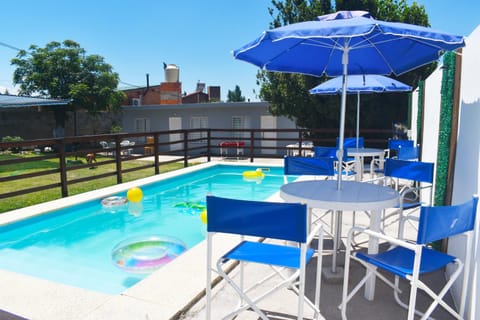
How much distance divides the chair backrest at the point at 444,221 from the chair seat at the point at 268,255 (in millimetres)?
655

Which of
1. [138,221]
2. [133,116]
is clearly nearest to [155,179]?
[138,221]

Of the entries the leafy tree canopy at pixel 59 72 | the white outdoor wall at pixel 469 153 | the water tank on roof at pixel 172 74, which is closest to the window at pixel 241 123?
the water tank on roof at pixel 172 74

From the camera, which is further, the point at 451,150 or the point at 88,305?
the point at 451,150

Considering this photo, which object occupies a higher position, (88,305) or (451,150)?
(451,150)

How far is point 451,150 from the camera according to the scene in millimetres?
3084

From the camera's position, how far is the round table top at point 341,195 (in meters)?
2.48

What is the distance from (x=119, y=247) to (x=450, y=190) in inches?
149

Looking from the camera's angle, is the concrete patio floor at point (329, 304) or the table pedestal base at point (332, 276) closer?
the concrete patio floor at point (329, 304)

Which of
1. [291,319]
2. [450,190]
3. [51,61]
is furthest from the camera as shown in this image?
[51,61]

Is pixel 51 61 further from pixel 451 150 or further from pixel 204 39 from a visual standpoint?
pixel 451 150

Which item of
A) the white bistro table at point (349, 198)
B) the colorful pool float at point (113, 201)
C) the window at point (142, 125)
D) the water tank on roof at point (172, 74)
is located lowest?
the colorful pool float at point (113, 201)

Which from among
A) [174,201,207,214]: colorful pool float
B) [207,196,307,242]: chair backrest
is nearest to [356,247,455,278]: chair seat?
[207,196,307,242]: chair backrest

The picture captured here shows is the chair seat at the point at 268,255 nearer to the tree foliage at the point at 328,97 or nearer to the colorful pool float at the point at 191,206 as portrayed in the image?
the colorful pool float at the point at 191,206

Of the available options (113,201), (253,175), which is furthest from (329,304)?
(253,175)
